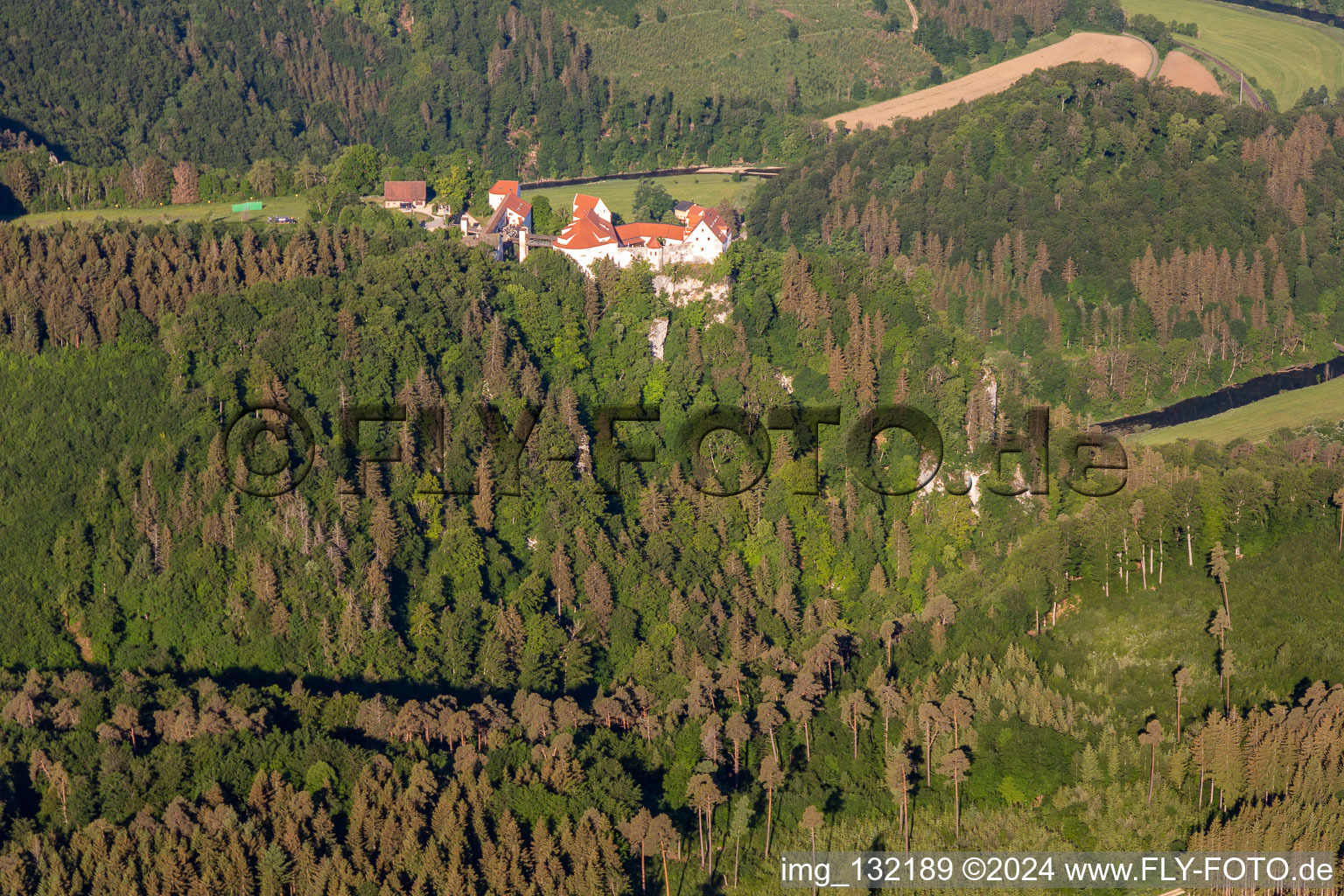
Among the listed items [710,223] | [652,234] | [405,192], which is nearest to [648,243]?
[652,234]

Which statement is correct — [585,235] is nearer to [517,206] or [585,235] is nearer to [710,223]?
[517,206]

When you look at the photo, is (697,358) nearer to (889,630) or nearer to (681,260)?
(681,260)

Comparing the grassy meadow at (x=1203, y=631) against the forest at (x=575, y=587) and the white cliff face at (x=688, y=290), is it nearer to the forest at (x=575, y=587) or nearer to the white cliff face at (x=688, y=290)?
the forest at (x=575, y=587)

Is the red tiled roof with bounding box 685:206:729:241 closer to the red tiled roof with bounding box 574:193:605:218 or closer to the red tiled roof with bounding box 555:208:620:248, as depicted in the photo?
the red tiled roof with bounding box 555:208:620:248

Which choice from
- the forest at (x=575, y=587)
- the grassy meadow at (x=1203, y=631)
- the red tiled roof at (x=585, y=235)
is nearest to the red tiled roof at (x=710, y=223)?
the forest at (x=575, y=587)

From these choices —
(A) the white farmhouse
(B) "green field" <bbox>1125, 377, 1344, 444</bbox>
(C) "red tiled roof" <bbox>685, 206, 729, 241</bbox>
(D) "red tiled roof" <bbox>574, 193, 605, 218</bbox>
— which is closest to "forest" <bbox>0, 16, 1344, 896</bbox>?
(C) "red tiled roof" <bbox>685, 206, 729, 241</bbox>

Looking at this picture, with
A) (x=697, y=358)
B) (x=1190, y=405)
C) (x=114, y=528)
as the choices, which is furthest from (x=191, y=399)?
(x=1190, y=405)
